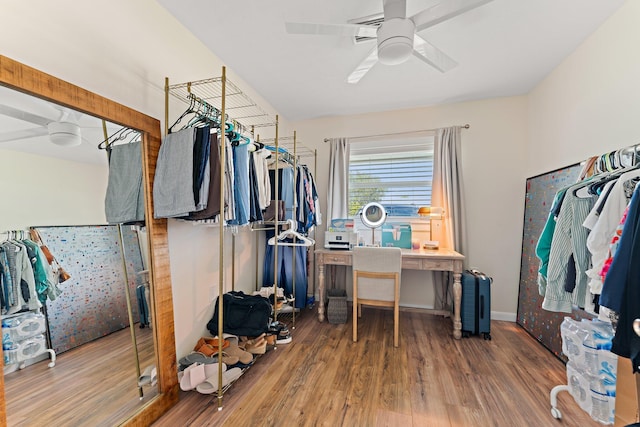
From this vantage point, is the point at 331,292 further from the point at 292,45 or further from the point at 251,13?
the point at 251,13

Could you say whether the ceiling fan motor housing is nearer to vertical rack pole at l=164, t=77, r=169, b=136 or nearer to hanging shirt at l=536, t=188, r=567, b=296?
hanging shirt at l=536, t=188, r=567, b=296

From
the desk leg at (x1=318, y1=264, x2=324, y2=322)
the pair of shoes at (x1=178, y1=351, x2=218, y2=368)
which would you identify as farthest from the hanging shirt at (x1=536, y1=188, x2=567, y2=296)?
the pair of shoes at (x1=178, y1=351, x2=218, y2=368)

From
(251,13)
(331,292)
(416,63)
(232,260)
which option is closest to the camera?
(251,13)

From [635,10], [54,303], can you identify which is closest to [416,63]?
[635,10]

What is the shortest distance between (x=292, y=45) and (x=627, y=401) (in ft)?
9.16

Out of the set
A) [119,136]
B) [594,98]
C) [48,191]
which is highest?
[594,98]

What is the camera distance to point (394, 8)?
1.51 meters

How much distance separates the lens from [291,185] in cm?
273

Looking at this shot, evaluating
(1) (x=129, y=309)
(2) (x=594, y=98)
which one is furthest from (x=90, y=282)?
(2) (x=594, y=98)

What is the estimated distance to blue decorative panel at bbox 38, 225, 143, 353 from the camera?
1.17 meters

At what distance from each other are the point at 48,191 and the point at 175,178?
1.73 ft

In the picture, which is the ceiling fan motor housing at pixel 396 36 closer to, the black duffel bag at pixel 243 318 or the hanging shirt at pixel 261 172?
the hanging shirt at pixel 261 172

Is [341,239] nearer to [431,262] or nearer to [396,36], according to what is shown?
[431,262]

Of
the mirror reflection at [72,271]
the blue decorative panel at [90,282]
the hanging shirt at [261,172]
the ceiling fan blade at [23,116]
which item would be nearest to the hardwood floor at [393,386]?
the mirror reflection at [72,271]
